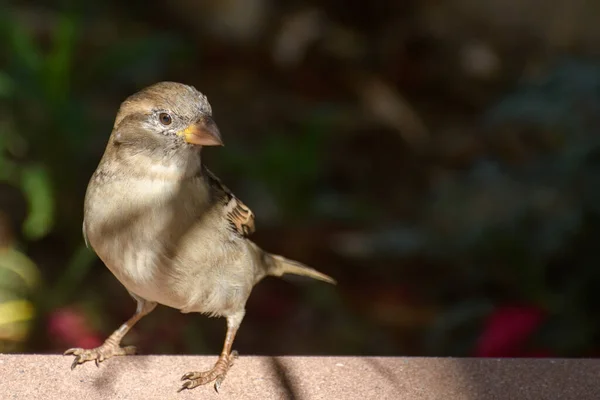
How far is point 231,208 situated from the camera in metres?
3.32

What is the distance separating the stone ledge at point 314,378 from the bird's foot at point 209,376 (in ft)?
0.07

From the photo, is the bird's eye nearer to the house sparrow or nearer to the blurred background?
the house sparrow

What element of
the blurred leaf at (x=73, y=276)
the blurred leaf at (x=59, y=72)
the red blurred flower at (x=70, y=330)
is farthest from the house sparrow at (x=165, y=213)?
the blurred leaf at (x=59, y=72)

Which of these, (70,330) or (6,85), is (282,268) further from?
(6,85)

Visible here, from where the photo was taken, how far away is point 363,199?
6.35 metres

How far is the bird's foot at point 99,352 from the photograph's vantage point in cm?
320

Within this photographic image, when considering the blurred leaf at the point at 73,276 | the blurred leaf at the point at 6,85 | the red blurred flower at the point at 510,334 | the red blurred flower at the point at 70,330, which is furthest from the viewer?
the blurred leaf at the point at 6,85

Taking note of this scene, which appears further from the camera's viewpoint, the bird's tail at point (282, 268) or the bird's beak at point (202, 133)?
the bird's tail at point (282, 268)

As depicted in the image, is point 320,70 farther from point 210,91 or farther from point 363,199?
point 363,199

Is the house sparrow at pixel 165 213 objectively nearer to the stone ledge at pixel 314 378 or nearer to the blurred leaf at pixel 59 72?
the stone ledge at pixel 314 378

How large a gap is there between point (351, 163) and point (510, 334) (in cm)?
279

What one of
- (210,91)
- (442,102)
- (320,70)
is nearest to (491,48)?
(442,102)

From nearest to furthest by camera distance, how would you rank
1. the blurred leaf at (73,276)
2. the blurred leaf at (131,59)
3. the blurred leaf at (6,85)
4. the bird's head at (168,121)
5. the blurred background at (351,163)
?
the bird's head at (168,121) < the blurred background at (351,163) < the blurred leaf at (73,276) < the blurred leaf at (6,85) < the blurred leaf at (131,59)

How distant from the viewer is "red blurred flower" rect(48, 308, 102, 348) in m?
4.29
